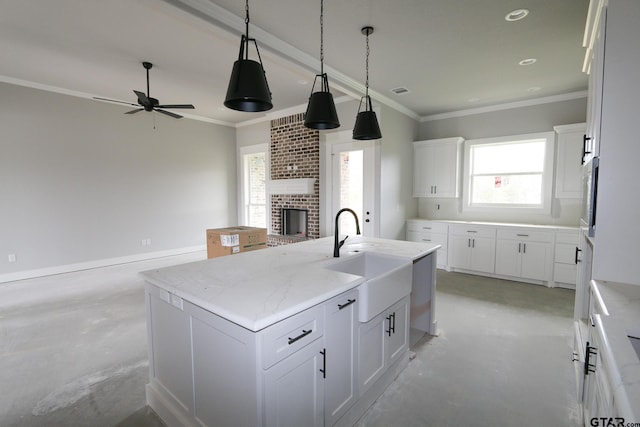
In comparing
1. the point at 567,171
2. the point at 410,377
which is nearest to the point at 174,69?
the point at 410,377

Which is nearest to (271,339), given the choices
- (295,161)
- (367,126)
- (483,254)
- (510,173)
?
(367,126)

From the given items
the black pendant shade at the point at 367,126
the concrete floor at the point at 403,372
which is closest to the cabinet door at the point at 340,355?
the concrete floor at the point at 403,372

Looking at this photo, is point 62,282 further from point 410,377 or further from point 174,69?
point 410,377

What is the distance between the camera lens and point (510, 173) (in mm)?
5035

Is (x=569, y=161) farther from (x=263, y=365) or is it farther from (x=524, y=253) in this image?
(x=263, y=365)

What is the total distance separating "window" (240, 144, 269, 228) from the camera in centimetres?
695

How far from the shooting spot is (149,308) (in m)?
1.82

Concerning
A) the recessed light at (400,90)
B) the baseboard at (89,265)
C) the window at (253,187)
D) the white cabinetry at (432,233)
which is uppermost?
the recessed light at (400,90)

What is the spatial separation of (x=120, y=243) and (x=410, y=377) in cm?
546

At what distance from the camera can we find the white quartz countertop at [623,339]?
29.8 inches

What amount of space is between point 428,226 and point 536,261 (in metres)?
1.63

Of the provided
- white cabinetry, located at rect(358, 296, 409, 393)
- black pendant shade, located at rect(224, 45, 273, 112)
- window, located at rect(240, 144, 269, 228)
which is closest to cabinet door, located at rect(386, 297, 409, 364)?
white cabinetry, located at rect(358, 296, 409, 393)

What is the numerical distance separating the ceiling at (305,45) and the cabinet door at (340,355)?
2.36m

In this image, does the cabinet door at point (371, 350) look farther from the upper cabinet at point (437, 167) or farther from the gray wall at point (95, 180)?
the gray wall at point (95, 180)
